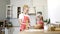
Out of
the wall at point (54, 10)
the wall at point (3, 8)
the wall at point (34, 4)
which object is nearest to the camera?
the wall at point (54, 10)

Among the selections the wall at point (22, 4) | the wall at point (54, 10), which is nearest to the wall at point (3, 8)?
the wall at point (22, 4)

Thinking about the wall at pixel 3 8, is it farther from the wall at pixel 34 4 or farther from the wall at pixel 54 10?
the wall at pixel 54 10

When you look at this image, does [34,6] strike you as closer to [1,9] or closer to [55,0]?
[1,9]

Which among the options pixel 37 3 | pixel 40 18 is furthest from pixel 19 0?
pixel 40 18

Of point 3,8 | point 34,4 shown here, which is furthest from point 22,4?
point 3,8

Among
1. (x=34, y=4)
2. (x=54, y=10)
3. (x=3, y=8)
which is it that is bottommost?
(x=54, y=10)

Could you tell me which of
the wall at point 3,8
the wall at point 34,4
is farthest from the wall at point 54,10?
the wall at point 3,8

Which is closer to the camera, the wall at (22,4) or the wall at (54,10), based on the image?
the wall at (54,10)

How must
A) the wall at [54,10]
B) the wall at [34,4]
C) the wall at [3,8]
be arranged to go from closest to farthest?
the wall at [54,10]
the wall at [34,4]
the wall at [3,8]

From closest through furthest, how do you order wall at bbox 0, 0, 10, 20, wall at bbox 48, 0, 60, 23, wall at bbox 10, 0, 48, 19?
1. wall at bbox 48, 0, 60, 23
2. wall at bbox 10, 0, 48, 19
3. wall at bbox 0, 0, 10, 20

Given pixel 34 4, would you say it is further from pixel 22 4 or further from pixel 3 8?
pixel 3 8

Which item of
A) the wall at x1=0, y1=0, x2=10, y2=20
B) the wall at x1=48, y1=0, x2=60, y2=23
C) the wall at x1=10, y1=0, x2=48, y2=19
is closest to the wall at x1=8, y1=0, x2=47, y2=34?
the wall at x1=10, y1=0, x2=48, y2=19

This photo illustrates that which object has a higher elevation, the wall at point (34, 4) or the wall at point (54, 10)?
the wall at point (34, 4)

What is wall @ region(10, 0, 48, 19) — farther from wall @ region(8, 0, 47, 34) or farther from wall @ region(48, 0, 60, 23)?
wall @ region(48, 0, 60, 23)
